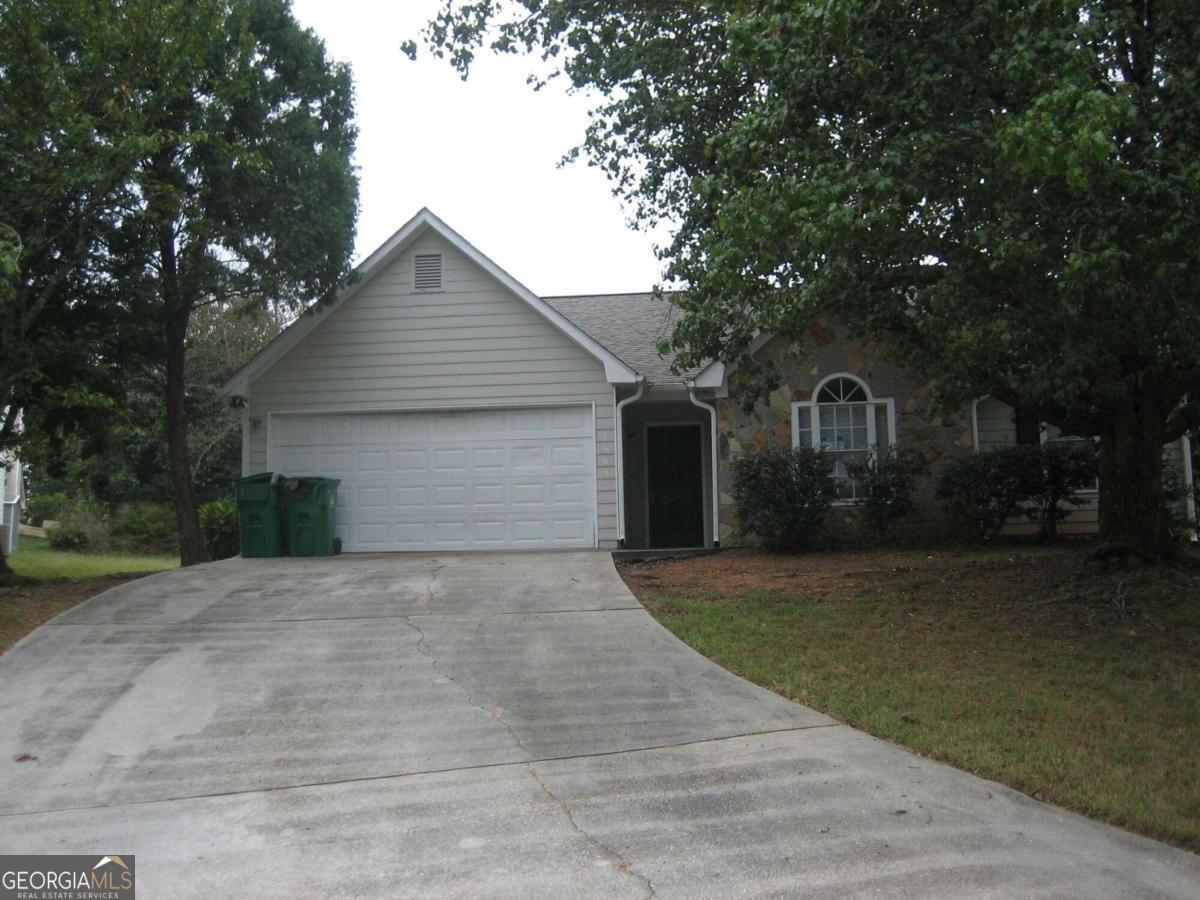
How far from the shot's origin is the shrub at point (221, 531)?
19234 mm

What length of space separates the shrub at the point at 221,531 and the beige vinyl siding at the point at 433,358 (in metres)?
4.35

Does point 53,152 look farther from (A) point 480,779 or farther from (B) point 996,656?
(B) point 996,656

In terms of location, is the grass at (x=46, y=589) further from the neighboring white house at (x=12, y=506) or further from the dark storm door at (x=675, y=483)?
the dark storm door at (x=675, y=483)

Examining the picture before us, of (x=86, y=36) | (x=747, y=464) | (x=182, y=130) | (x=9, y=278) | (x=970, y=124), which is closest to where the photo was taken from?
(x=970, y=124)

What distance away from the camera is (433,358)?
49.5 feet

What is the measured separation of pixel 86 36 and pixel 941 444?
39.3 feet

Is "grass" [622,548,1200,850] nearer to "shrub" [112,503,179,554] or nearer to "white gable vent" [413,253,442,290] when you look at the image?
"white gable vent" [413,253,442,290]

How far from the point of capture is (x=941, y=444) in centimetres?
1502

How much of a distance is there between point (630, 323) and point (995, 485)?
22.0 feet

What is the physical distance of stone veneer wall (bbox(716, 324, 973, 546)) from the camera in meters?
14.8

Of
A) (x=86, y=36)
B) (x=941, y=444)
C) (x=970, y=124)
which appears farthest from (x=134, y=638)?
(x=941, y=444)

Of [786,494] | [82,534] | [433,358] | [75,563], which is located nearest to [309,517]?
[433,358]

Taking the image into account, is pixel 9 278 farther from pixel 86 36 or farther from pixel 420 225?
pixel 420 225
